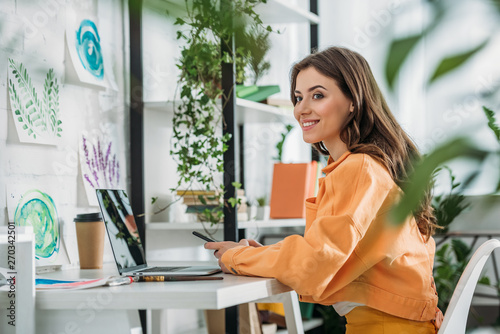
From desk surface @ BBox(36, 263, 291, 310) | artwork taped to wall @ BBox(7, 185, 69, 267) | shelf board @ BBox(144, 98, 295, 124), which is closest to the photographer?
desk surface @ BBox(36, 263, 291, 310)

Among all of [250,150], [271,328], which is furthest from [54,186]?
[250,150]

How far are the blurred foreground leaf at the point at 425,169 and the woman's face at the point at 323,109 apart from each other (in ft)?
4.11

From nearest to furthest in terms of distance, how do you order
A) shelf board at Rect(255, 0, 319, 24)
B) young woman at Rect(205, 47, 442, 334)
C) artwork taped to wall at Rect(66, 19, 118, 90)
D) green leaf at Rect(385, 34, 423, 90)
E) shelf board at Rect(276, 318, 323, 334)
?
green leaf at Rect(385, 34, 423, 90), young woman at Rect(205, 47, 442, 334), artwork taped to wall at Rect(66, 19, 118, 90), shelf board at Rect(255, 0, 319, 24), shelf board at Rect(276, 318, 323, 334)

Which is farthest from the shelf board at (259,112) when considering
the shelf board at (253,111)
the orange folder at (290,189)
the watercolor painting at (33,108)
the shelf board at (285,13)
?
the watercolor painting at (33,108)

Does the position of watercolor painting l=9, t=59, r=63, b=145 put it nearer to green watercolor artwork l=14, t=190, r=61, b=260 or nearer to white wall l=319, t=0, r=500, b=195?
green watercolor artwork l=14, t=190, r=61, b=260

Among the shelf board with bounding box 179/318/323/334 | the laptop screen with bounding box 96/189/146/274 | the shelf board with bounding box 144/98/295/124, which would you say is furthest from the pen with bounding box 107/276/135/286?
the shelf board with bounding box 179/318/323/334

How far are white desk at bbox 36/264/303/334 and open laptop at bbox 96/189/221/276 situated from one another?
13 centimetres

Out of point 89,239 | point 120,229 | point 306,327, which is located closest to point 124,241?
point 120,229

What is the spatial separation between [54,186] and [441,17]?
1.69 m

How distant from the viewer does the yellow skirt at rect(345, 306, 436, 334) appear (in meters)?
1.25

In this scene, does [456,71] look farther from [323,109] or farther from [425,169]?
[323,109]

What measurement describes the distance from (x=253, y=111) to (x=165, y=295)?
134cm

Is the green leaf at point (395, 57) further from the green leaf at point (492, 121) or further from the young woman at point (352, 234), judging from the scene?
the young woman at point (352, 234)

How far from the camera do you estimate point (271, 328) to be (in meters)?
2.47
